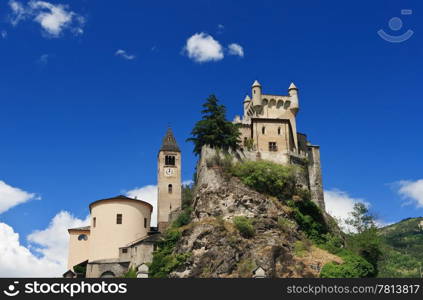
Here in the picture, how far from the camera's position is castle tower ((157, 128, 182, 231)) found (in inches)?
2837

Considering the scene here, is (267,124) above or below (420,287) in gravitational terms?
above

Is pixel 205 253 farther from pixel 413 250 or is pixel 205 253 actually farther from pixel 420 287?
pixel 413 250

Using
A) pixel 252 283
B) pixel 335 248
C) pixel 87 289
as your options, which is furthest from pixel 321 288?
pixel 335 248

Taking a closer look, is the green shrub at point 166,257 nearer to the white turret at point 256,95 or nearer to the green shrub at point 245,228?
the green shrub at point 245,228

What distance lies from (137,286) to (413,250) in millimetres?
135532

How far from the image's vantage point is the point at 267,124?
70938 millimetres

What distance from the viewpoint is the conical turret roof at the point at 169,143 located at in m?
76.8

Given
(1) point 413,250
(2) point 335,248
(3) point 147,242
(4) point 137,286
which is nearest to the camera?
(4) point 137,286

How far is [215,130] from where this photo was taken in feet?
220

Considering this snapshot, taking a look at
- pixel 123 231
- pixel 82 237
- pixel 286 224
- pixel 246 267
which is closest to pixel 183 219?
pixel 123 231

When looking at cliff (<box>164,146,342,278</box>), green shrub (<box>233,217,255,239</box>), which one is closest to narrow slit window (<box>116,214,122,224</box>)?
cliff (<box>164,146,342,278</box>)

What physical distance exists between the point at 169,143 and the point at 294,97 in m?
18.3

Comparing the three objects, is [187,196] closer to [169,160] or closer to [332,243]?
[169,160]

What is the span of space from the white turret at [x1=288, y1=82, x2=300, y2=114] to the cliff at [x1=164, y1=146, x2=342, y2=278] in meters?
17.6
